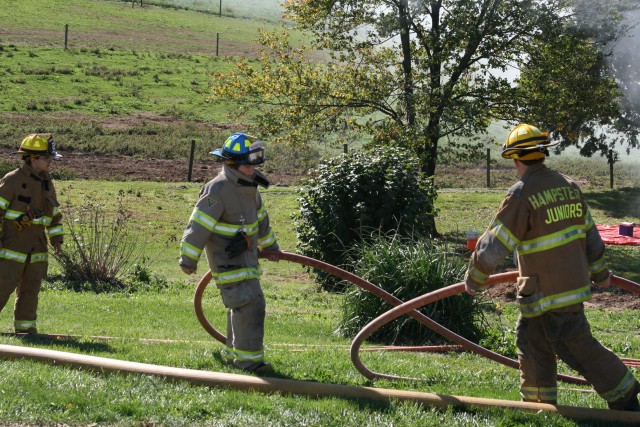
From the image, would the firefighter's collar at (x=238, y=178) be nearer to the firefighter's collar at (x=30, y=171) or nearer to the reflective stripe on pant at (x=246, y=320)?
the reflective stripe on pant at (x=246, y=320)

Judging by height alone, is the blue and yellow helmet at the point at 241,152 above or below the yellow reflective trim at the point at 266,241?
above

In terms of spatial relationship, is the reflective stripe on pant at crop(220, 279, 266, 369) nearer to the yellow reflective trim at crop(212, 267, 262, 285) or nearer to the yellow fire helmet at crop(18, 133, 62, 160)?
the yellow reflective trim at crop(212, 267, 262, 285)

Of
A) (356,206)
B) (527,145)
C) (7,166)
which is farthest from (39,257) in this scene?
(7,166)

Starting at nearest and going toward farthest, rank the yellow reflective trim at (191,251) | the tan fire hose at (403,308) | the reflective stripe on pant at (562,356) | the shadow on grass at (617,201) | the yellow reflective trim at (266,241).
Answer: the reflective stripe on pant at (562,356) → the tan fire hose at (403,308) → the yellow reflective trim at (191,251) → the yellow reflective trim at (266,241) → the shadow on grass at (617,201)

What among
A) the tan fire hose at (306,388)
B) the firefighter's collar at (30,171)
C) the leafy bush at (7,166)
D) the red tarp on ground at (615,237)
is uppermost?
the firefighter's collar at (30,171)

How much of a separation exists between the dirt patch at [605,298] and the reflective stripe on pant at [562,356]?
7.46m

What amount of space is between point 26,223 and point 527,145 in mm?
5102

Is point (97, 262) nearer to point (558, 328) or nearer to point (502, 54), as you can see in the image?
point (558, 328)

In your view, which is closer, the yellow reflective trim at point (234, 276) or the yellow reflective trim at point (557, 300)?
the yellow reflective trim at point (557, 300)

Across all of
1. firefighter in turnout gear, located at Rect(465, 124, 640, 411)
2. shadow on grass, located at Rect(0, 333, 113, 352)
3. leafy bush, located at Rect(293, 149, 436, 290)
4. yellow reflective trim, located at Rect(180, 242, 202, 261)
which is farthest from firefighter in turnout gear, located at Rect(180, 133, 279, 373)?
leafy bush, located at Rect(293, 149, 436, 290)

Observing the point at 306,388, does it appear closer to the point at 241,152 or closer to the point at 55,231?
the point at 241,152

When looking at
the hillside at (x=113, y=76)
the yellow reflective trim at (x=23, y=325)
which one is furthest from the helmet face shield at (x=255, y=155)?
the hillside at (x=113, y=76)

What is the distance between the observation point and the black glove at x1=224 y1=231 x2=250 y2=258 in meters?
6.90

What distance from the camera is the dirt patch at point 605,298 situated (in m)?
13.2
